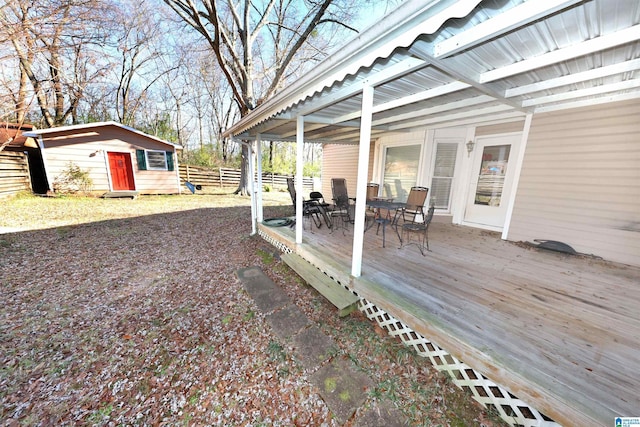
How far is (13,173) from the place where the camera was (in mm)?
8219

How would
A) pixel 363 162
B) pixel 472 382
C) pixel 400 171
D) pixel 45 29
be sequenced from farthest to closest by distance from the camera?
pixel 400 171 < pixel 45 29 < pixel 363 162 < pixel 472 382

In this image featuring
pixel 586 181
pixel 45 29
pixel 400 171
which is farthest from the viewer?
pixel 400 171

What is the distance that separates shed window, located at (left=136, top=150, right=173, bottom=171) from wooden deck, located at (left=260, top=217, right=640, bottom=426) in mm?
10318

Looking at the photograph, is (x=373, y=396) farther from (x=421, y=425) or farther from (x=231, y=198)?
(x=231, y=198)

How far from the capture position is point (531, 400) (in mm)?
1381

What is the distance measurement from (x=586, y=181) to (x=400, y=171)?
3.26 meters

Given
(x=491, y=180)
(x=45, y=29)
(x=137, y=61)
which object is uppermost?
(x=137, y=61)

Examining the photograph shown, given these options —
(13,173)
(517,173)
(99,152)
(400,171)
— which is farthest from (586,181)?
(13,173)

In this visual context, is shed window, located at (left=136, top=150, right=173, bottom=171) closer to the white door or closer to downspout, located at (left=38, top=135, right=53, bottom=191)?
downspout, located at (left=38, top=135, right=53, bottom=191)

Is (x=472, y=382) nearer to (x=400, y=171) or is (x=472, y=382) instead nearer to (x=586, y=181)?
(x=586, y=181)

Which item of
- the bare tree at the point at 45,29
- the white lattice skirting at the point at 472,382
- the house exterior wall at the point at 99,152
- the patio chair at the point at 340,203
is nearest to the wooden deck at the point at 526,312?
the white lattice skirting at the point at 472,382

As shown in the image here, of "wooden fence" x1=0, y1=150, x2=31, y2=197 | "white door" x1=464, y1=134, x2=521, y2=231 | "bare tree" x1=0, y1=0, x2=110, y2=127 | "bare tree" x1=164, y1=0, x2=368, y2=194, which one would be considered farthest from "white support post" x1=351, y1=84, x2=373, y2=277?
"wooden fence" x1=0, y1=150, x2=31, y2=197

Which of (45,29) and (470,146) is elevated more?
(45,29)

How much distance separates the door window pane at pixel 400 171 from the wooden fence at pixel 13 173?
12.7 m
